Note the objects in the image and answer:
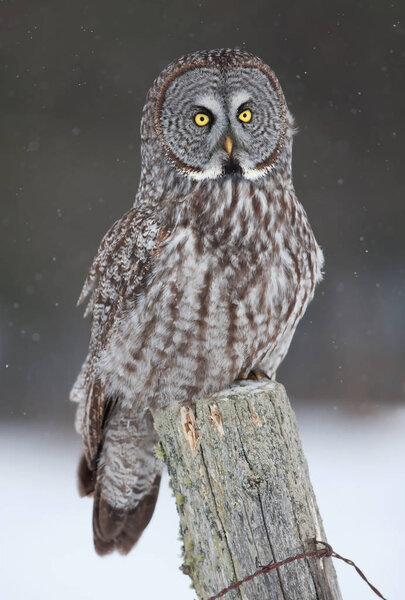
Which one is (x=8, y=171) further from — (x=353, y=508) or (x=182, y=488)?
(x=182, y=488)

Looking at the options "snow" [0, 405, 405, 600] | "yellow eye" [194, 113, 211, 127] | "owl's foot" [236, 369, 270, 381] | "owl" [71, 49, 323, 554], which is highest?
"yellow eye" [194, 113, 211, 127]

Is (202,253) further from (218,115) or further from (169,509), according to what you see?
(169,509)

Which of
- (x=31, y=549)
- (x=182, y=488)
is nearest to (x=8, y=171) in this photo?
(x=31, y=549)

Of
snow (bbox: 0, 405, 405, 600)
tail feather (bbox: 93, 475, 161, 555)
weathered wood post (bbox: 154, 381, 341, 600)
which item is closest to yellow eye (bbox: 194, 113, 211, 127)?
weathered wood post (bbox: 154, 381, 341, 600)

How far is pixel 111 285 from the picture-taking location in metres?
1.83

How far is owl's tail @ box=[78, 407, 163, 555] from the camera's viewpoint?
1.97 metres

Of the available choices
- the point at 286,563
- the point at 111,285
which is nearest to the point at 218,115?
the point at 111,285

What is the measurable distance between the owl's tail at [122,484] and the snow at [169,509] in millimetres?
1142

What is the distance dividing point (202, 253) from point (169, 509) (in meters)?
2.35

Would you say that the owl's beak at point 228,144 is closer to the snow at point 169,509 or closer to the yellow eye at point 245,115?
the yellow eye at point 245,115

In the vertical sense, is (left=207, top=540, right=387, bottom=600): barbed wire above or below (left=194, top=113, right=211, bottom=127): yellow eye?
below

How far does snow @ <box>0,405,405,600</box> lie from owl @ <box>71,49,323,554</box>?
5.19 feet

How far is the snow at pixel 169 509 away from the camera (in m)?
3.13

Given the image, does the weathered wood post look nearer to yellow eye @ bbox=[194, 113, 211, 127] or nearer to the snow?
yellow eye @ bbox=[194, 113, 211, 127]
